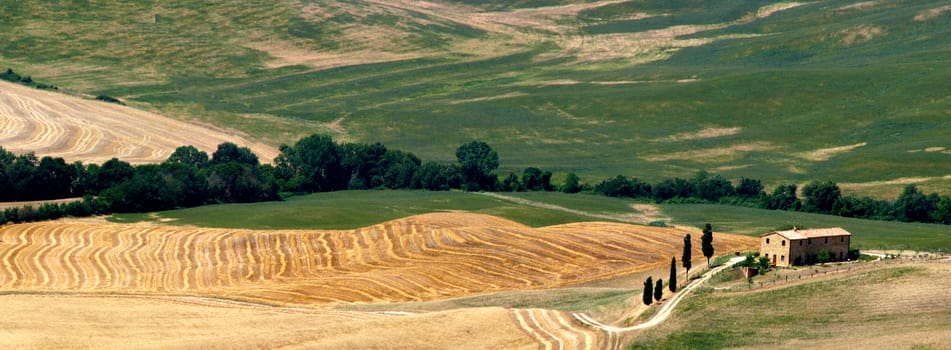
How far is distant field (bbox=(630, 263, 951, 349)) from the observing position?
7044cm

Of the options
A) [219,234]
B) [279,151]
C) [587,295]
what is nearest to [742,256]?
[587,295]

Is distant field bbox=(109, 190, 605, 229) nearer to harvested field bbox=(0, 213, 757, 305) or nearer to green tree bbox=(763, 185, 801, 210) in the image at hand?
harvested field bbox=(0, 213, 757, 305)

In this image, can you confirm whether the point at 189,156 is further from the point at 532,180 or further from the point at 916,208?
the point at 916,208

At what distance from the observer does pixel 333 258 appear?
114938 millimetres

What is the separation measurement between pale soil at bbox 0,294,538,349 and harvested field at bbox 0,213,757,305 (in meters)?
10.2

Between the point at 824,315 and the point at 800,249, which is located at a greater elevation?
the point at 800,249

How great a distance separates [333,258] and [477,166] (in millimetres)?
60153

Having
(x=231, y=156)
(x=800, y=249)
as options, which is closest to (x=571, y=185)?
(x=231, y=156)

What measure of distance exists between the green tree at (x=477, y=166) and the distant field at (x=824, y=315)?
8963 cm

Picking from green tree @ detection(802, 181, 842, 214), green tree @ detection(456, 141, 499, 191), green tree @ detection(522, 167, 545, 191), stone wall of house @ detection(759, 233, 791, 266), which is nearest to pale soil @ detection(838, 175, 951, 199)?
green tree @ detection(802, 181, 842, 214)

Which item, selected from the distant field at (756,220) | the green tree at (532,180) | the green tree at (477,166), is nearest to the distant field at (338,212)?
the distant field at (756,220)

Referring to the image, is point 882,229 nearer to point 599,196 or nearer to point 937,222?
point 937,222

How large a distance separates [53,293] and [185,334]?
70.1 feet

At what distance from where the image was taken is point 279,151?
198 m
